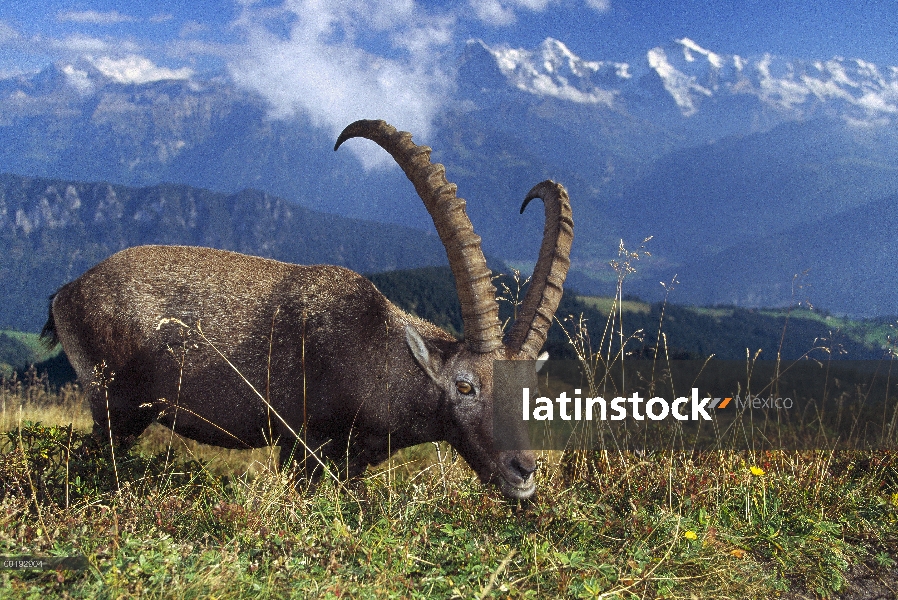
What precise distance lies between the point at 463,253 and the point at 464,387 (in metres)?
1.30

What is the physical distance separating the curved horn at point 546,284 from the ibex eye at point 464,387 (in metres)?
0.58

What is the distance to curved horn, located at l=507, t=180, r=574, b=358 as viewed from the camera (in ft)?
23.3

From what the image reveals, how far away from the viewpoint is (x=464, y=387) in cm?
686

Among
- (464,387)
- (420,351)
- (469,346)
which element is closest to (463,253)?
(469,346)

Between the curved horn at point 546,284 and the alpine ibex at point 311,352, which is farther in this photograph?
the curved horn at point 546,284

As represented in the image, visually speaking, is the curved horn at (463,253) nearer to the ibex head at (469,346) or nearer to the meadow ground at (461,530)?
the ibex head at (469,346)

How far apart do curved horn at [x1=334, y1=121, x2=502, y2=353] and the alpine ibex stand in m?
0.01

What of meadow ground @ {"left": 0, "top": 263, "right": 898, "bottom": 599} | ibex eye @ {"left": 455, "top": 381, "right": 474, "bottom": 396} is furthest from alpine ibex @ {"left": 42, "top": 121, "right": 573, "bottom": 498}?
meadow ground @ {"left": 0, "top": 263, "right": 898, "bottom": 599}

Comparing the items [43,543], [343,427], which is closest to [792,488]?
[343,427]

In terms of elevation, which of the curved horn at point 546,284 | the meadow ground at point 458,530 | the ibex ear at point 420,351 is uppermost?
the curved horn at point 546,284

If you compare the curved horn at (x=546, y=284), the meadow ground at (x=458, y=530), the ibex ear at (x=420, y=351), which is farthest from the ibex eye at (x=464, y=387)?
the meadow ground at (x=458, y=530)

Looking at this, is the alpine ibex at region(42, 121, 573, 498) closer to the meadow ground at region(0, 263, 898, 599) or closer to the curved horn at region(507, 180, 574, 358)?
the curved horn at region(507, 180, 574, 358)

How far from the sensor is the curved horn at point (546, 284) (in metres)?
7.11

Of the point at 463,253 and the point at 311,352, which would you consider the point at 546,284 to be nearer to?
the point at 463,253
